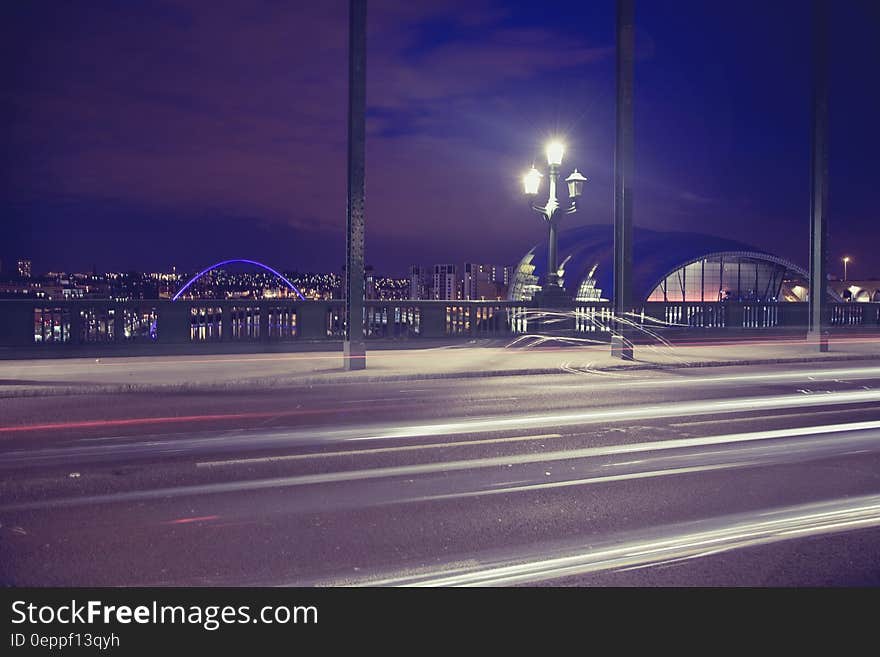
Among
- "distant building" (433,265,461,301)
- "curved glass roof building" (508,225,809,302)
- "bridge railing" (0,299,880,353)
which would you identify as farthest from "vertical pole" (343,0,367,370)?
"distant building" (433,265,461,301)

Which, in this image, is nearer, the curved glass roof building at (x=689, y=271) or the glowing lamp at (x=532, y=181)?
the glowing lamp at (x=532, y=181)

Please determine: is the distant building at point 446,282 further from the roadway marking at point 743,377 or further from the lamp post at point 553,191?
the roadway marking at point 743,377

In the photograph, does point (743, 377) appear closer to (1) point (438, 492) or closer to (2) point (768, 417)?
(2) point (768, 417)

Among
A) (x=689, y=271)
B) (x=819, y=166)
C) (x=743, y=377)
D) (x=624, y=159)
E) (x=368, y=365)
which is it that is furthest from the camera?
(x=689, y=271)

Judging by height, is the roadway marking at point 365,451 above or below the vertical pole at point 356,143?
below

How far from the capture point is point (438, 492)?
6.92 meters

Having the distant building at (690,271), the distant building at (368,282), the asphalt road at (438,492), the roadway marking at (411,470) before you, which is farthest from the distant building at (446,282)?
the roadway marking at (411,470)

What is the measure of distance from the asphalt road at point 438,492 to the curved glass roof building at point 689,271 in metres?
53.5

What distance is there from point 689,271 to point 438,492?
64.0 m

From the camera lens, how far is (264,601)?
175 inches

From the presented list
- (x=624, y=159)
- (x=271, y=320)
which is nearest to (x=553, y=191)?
(x=624, y=159)

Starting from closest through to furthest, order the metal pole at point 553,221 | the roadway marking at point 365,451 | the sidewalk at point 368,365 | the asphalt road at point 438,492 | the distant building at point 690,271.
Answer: the asphalt road at point 438,492 → the roadway marking at point 365,451 → the sidewalk at point 368,365 → the metal pole at point 553,221 → the distant building at point 690,271

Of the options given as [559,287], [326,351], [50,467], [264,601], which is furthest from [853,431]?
[559,287]

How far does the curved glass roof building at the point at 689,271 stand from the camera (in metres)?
66.2
